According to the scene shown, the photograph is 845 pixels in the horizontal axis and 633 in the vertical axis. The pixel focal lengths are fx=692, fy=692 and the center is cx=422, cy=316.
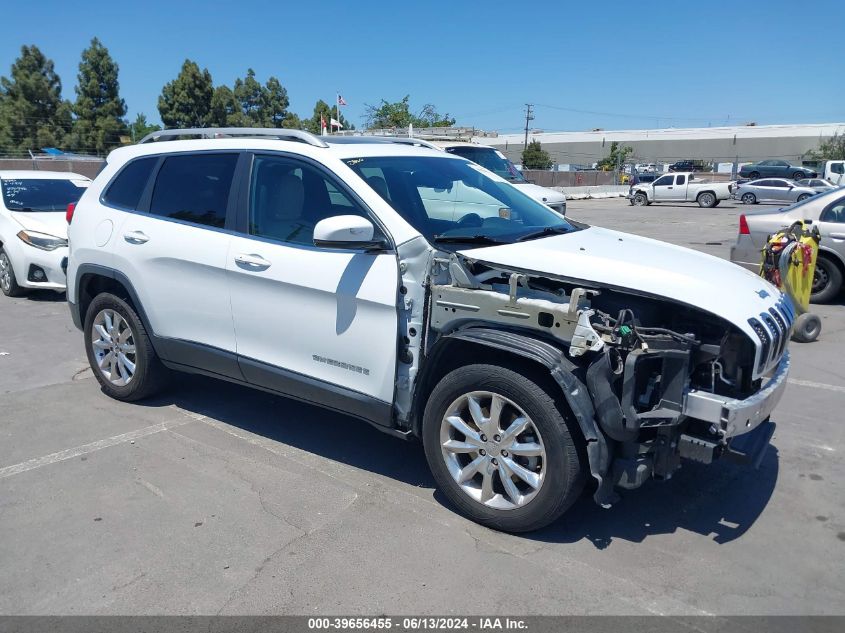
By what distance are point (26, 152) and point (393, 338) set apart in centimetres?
4584

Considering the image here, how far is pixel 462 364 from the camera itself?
367cm

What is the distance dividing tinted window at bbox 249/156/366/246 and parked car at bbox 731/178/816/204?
3386 cm

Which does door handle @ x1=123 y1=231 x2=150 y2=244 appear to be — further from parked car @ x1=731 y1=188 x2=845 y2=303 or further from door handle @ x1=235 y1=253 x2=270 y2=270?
parked car @ x1=731 y1=188 x2=845 y2=303

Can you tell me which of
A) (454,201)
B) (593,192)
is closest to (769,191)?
(593,192)

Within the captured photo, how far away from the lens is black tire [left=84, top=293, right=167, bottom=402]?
516 cm

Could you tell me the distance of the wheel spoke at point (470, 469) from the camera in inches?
141

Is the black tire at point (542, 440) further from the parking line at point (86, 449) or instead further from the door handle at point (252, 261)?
the parking line at point (86, 449)

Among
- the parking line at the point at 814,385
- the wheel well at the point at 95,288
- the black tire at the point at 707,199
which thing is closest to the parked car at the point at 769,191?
the black tire at the point at 707,199

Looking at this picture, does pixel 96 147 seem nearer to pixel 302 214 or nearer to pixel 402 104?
pixel 402 104

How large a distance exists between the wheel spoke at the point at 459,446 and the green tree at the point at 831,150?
235 feet

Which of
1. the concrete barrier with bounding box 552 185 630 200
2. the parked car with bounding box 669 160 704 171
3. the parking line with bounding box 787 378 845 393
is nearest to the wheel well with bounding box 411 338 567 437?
the parking line with bounding box 787 378 845 393

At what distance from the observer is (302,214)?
14.0ft

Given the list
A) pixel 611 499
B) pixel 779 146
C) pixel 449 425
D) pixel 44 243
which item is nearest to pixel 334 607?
pixel 449 425

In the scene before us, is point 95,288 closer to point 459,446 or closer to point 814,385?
point 459,446
